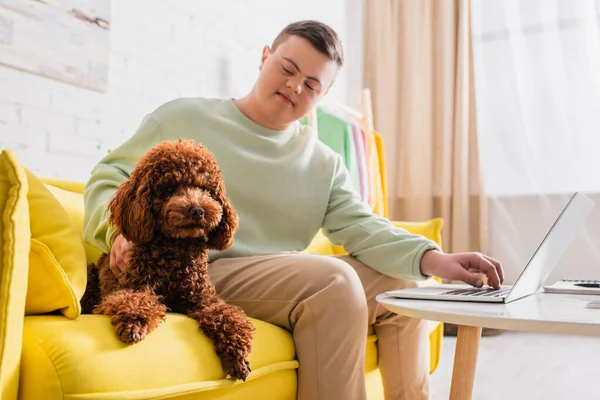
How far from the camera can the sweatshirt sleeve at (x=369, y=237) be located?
155 cm

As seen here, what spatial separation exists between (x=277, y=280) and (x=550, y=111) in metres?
2.94

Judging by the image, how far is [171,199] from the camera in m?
1.17

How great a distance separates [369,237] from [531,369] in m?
1.61

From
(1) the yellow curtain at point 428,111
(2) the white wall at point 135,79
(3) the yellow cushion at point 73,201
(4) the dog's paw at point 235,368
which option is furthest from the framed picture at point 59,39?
(1) the yellow curtain at point 428,111

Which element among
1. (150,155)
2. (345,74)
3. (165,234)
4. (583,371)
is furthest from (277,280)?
(345,74)

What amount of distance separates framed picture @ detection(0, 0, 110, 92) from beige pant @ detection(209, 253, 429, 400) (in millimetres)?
1014

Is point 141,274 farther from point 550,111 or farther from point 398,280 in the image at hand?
point 550,111

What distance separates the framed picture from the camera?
6.34ft

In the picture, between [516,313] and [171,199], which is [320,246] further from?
[516,313]

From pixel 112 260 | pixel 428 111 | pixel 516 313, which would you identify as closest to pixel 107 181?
pixel 112 260

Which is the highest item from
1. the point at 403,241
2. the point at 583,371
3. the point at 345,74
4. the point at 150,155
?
the point at 345,74

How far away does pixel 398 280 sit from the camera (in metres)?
1.61

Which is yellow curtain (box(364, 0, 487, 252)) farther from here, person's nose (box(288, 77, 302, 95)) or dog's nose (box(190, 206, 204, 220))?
dog's nose (box(190, 206, 204, 220))

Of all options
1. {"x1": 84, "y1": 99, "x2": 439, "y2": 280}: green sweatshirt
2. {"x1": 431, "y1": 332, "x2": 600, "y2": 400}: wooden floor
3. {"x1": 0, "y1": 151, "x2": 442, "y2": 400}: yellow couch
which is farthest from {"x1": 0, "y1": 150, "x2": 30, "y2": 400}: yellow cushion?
{"x1": 431, "y1": 332, "x2": 600, "y2": 400}: wooden floor
